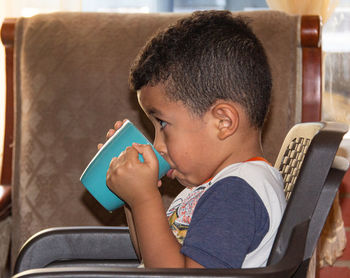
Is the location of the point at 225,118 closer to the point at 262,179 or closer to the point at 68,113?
the point at 262,179

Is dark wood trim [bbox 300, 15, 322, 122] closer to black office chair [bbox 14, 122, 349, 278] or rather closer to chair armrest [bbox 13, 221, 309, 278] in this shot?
black office chair [bbox 14, 122, 349, 278]

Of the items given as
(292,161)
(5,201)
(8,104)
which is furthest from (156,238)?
(8,104)

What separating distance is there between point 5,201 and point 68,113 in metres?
0.27

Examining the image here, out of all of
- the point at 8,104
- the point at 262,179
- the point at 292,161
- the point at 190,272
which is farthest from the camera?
the point at 8,104

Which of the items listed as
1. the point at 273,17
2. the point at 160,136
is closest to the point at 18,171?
the point at 160,136

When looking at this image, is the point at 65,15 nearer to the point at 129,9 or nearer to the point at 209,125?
the point at 129,9

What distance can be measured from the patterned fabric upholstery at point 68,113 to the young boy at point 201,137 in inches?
19.1

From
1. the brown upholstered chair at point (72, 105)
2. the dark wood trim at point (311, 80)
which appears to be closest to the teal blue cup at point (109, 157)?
the brown upholstered chair at point (72, 105)

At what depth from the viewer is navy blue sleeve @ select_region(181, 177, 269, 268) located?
2.34ft

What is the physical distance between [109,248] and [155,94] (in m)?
0.31

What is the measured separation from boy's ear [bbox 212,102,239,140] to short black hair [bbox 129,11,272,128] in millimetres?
15

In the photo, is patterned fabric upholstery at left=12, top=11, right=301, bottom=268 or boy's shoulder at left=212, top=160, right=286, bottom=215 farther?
patterned fabric upholstery at left=12, top=11, right=301, bottom=268

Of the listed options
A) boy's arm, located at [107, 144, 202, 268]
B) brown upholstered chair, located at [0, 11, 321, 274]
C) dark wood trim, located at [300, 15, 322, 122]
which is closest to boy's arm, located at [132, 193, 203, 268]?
boy's arm, located at [107, 144, 202, 268]

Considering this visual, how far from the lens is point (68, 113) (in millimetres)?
1382
